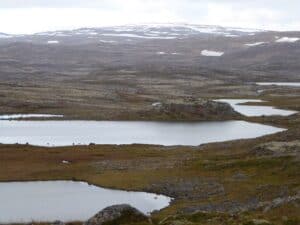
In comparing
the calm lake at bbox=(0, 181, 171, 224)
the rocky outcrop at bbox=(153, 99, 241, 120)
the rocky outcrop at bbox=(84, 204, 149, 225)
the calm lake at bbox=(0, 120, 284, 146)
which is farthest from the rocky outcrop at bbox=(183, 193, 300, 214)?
the rocky outcrop at bbox=(153, 99, 241, 120)

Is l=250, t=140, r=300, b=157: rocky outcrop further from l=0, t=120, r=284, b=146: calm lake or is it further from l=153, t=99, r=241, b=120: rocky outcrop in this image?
l=153, t=99, r=241, b=120: rocky outcrop

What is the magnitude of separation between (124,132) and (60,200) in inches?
1827

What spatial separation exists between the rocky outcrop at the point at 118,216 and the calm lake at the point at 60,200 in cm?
1320

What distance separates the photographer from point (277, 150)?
58125mm

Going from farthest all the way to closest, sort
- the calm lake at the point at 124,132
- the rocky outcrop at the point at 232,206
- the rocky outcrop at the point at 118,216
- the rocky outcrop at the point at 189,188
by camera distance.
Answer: the calm lake at the point at 124,132 → the rocky outcrop at the point at 189,188 → the rocky outcrop at the point at 232,206 → the rocky outcrop at the point at 118,216

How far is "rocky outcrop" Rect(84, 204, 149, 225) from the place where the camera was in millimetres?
25172

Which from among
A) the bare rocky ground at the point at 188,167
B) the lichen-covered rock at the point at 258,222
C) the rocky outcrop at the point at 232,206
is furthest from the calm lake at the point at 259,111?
the lichen-covered rock at the point at 258,222

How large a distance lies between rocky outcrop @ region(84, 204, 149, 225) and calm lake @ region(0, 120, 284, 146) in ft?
173

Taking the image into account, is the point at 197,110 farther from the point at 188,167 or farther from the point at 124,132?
the point at 188,167

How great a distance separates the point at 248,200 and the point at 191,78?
156 m

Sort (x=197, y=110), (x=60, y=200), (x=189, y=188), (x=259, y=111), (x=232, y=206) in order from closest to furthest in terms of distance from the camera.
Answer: (x=232, y=206) → (x=60, y=200) → (x=189, y=188) → (x=197, y=110) → (x=259, y=111)

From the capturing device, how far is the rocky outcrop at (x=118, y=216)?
25.2 meters

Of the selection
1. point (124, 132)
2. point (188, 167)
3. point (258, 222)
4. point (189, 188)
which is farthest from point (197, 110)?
point (258, 222)

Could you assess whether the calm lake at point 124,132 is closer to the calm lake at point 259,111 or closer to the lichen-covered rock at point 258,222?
the calm lake at point 259,111
